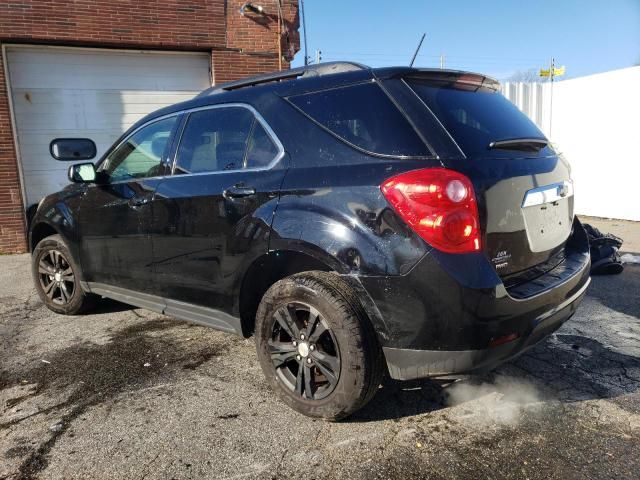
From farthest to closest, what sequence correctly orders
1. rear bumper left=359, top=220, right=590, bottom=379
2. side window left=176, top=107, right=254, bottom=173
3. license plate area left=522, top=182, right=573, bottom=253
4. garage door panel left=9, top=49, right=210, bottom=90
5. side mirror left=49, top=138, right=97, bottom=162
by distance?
garage door panel left=9, top=49, right=210, bottom=90, side mirror left=49, top=138, right=97, bottom=162, side window left=176, top=107, right=254, bottom=173, license plate area left=522, top=182, right=573, bottom=253, rear bumper left=359, top=220, right=590, bottom=379

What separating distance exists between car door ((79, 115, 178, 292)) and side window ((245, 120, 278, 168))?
0.86 meters

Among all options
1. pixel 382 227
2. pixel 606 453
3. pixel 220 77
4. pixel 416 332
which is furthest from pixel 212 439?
pixel 220 77

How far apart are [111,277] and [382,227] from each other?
8.44ft

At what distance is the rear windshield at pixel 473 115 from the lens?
8.02ft

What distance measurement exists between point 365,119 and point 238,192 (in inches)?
33.8

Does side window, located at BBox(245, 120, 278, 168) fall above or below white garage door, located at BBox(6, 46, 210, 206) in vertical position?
Result: below

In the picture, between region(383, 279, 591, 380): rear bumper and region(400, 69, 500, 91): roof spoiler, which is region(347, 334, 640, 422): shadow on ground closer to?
region(383, 279, 591, 380): rear bumper

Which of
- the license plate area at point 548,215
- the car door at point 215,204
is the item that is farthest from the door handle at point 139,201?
the license plate area at point 548,215

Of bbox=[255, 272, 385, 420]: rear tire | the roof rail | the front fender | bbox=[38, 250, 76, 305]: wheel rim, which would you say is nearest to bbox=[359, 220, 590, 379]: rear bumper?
bbox=[255, 272, 385, 420]: rear tire

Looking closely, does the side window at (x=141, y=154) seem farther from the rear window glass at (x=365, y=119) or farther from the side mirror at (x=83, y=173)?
the rear window glass at (x=365, y=119)

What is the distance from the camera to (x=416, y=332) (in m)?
2.30

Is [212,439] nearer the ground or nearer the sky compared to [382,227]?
nearer the ground

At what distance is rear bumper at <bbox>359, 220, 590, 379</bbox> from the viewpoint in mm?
2209

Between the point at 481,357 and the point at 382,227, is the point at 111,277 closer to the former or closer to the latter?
the point at 382,227
